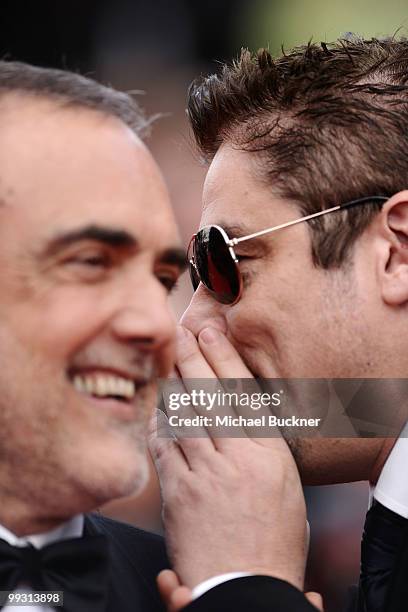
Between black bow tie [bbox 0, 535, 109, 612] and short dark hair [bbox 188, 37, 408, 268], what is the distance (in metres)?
1.09

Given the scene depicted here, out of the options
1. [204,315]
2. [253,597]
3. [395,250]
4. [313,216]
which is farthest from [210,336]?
[253,597]

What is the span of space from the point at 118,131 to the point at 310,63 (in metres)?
1.14

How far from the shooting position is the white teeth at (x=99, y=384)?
1.65 meters

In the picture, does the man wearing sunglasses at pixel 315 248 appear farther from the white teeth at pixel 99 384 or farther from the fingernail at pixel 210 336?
the white teeth at pixel 99 384

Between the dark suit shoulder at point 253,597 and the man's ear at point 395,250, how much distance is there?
2.68 ft

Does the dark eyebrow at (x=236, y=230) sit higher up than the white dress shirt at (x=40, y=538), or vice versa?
the dark eyebrow at (x=236, y=230)

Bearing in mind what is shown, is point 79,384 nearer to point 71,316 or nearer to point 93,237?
point 71,316

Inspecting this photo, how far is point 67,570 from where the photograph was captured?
67.6 inches

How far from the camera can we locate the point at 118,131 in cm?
173

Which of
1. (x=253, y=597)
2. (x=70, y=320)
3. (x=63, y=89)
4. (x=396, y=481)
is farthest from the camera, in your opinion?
(x=396, y=481)

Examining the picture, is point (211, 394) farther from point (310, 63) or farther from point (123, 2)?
point (123, 2)

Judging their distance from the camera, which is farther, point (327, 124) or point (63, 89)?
point (327, 124)

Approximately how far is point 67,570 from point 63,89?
0.86 metres

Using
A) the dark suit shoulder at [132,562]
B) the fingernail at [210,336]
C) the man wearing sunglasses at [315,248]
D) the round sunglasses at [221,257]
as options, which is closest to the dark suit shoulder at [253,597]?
the dark suit shoulder at [132,562]
